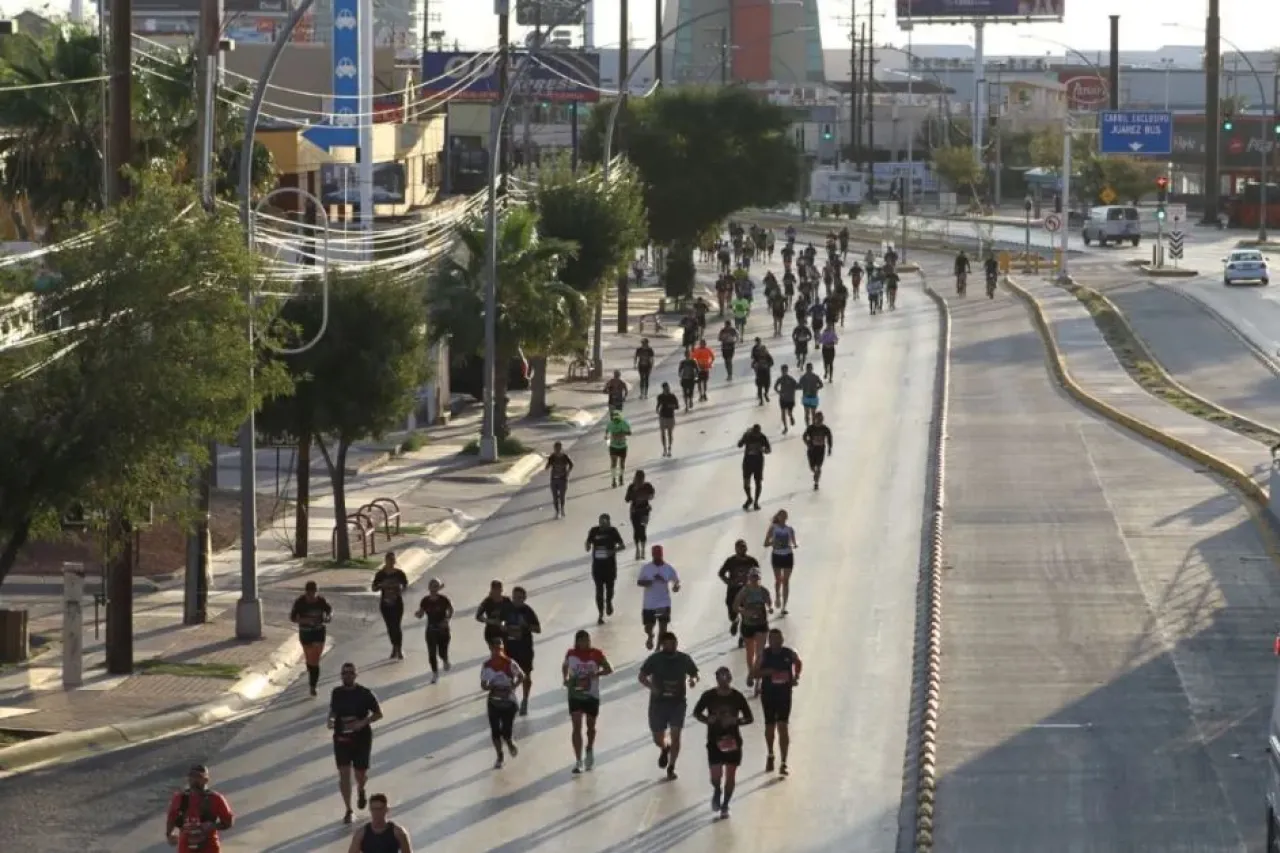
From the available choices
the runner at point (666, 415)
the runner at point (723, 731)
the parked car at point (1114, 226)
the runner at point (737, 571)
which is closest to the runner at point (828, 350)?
the runner at point (666, 415)

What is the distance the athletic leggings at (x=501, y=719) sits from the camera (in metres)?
20.9

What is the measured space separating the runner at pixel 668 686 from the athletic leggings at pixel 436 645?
199 inches

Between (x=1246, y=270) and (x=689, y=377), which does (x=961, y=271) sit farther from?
(x=689, y=377)

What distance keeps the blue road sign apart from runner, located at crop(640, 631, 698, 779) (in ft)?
271

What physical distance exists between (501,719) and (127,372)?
4.45m

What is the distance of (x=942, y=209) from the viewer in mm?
142250

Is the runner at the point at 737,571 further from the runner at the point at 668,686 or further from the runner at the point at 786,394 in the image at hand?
the runner at the point at 786,394

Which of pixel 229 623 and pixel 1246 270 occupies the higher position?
pixel 1246 270

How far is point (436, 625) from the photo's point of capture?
81.9 feet

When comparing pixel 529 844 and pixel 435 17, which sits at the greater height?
pixel 435 17

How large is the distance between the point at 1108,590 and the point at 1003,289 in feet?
189

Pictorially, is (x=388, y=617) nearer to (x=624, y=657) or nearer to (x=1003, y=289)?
(x=624, y=657)

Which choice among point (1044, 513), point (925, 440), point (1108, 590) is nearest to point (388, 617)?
point (1108, 590)

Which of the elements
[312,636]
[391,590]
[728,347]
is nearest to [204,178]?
[391,590]
